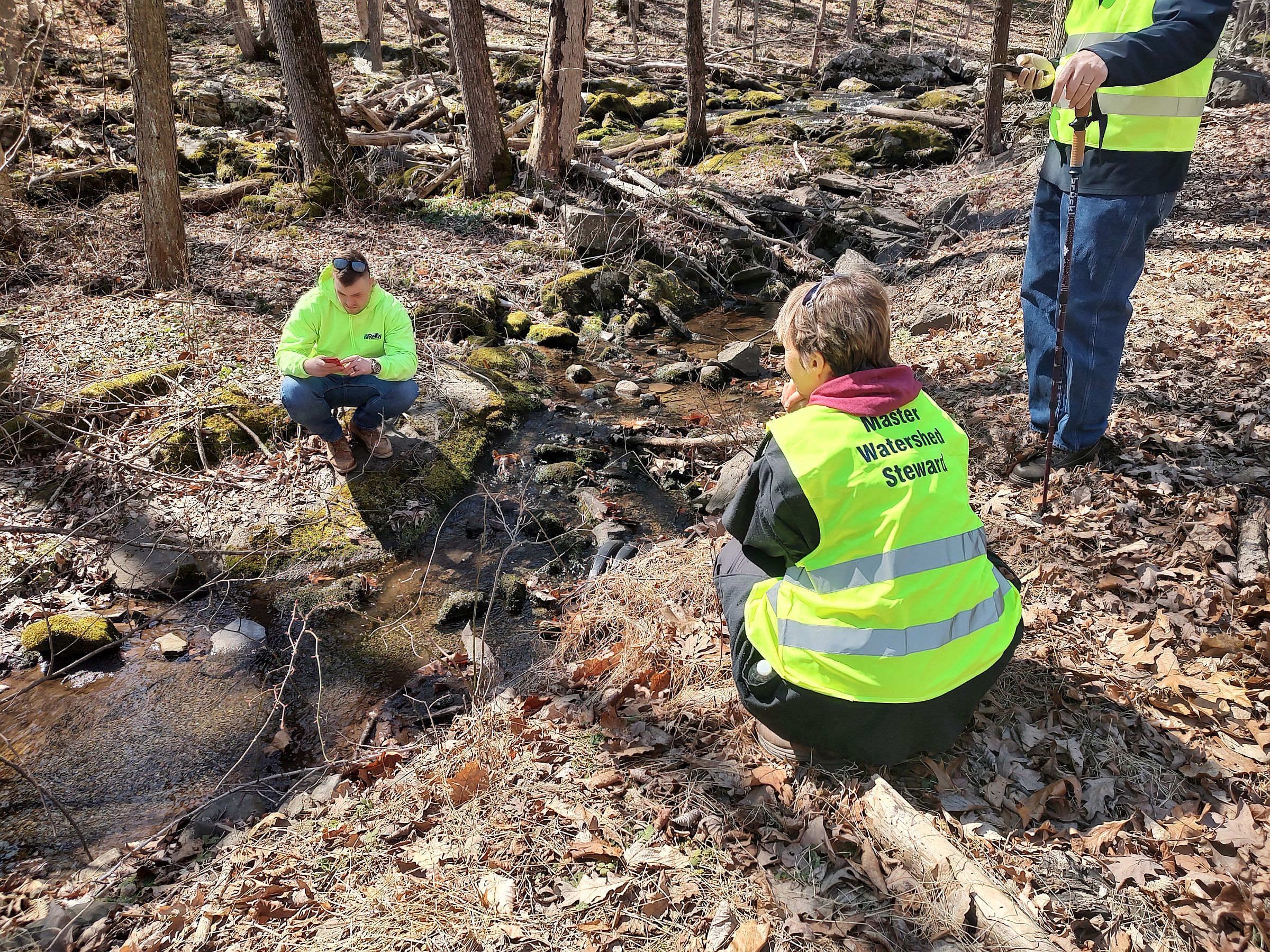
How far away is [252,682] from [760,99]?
1751cm

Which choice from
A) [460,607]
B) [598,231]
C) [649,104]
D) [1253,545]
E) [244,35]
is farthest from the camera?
[244,35]

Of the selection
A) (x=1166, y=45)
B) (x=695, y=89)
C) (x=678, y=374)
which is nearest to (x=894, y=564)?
(x=1166, y=45)

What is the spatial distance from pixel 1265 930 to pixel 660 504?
408 centimetres

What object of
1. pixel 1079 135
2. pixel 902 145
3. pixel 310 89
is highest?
pixel 310 89

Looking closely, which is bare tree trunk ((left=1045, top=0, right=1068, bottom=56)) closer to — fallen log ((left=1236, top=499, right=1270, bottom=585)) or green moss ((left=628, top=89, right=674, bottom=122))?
fallen log ((left=1236, top=499, right=1270, bottom=585))

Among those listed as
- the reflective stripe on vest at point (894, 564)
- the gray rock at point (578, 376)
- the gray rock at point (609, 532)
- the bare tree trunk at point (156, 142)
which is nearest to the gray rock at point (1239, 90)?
the gray rock at point (578, 376)

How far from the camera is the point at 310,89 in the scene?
998 centimetres

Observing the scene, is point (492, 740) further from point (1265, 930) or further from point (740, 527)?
point (1265, 930)

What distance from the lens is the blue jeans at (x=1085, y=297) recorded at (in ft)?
12.8

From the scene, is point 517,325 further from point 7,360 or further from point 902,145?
point 902,145

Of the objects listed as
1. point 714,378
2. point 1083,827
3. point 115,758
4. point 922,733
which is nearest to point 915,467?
point 922,733

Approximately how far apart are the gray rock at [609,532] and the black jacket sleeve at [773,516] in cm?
267

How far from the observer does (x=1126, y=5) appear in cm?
362

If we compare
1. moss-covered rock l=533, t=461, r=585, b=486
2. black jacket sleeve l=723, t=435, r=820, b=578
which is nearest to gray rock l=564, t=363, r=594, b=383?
moss-covered rock l=533, t=461, r=585, b=486
